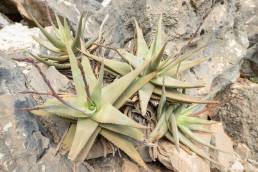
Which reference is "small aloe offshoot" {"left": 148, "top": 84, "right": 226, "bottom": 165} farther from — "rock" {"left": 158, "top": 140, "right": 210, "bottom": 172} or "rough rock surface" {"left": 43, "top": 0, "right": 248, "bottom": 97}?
"rough rock surface" {"left": 43, "top": 0, "right": 248, "bottom": 97}

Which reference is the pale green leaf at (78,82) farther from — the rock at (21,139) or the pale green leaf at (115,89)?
the rock at (21,139)

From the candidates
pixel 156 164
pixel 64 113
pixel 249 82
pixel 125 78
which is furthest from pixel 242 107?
pixel 64 113

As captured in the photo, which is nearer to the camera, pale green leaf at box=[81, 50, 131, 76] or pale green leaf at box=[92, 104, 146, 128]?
pale green leaf at box=[92, 104, 146, 128]

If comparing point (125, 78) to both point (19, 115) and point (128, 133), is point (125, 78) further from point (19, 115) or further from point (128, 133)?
point (19, 115)

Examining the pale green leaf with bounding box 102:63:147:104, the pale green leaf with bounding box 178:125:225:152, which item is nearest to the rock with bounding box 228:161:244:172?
the pale green leaf with bounding box 178:125:225:152

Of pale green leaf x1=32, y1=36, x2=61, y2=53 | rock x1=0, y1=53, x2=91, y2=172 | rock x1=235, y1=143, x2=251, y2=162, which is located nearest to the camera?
rock x1=0, y1=53, x2=91, y2=172

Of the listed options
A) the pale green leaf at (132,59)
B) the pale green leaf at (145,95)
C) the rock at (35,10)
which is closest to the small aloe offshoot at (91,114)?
the pale green leaf at (145,95)

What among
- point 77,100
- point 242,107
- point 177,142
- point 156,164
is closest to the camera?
point 77,100
